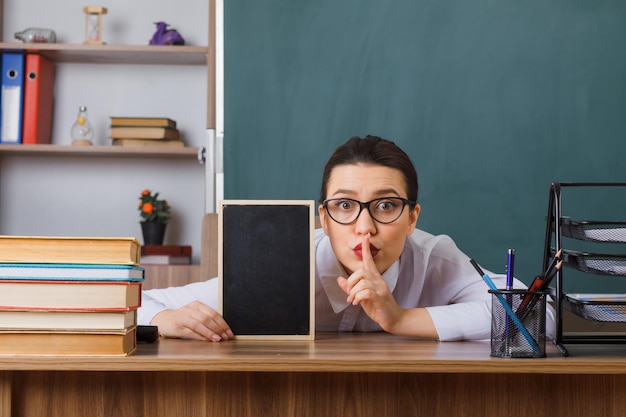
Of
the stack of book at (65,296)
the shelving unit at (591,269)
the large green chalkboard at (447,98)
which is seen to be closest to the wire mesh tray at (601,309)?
the shelving unit at (591,269)

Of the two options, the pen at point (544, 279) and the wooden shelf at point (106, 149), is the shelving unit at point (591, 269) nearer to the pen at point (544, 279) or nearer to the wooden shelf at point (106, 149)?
the pen at point (544, 279)

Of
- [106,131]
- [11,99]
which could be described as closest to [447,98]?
[106,131]

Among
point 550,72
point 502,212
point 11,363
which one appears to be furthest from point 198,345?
point 550,72

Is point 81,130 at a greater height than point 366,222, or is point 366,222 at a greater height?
point 81,130

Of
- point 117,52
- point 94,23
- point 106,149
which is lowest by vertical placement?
point 106,149

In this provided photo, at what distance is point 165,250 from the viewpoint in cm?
337

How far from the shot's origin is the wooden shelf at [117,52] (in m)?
3.40

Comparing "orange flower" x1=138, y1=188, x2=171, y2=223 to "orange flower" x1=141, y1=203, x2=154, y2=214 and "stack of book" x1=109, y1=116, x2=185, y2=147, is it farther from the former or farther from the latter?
"stack of book" x1=109, y1=116, x2=185, y2=147

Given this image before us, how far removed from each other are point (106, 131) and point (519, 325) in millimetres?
2859

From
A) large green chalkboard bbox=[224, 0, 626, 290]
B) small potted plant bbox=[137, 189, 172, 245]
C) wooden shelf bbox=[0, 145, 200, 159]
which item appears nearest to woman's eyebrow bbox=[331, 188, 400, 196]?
large green chalkboard bbox=[224, 0, 626, 290]

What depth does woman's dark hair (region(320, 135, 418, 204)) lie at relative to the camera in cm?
149

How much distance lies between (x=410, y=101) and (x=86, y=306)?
6.86ft

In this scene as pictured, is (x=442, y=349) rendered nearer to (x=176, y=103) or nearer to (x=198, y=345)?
(x=198, y=345)

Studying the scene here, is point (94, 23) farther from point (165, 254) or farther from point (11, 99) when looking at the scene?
point (165, 254)
